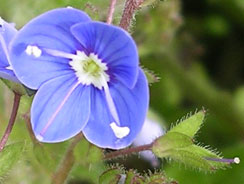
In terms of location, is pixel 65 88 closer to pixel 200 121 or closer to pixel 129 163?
pixel 200 121

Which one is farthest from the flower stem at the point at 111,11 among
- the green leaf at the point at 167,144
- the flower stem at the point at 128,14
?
the green leaf at the point at 167,144

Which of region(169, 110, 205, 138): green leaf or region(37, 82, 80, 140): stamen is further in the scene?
region(169, 110, 205, 138): green leaf

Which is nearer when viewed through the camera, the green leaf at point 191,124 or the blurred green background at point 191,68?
the green leaf at point 191,124

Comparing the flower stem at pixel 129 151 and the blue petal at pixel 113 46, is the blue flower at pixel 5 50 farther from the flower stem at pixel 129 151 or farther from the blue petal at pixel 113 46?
the flower stem at pixel 129 151

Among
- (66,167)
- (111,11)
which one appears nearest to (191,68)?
(66,167)

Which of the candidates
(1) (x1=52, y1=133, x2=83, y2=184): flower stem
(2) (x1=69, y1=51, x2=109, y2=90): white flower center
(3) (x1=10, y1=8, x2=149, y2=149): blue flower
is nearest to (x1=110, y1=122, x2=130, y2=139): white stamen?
(3) (x1=10, y1=8, x2=149, y2=149): blue flower

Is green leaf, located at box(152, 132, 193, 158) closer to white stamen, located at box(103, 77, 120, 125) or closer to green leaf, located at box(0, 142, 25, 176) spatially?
white stamen, located at box(103, 77, 120, 125)
